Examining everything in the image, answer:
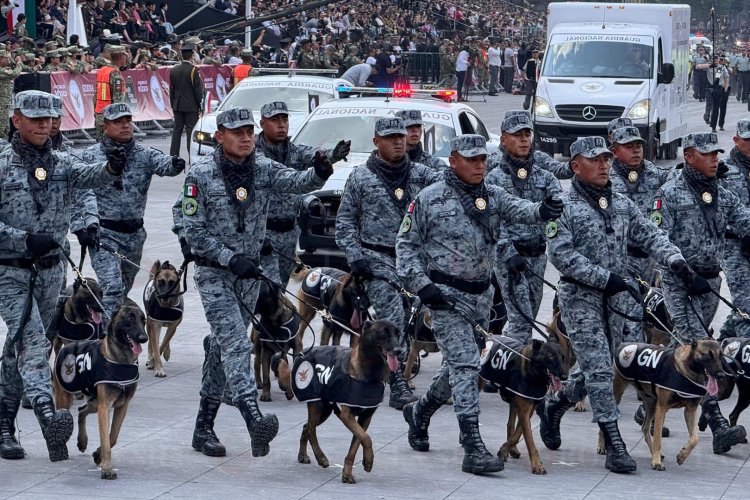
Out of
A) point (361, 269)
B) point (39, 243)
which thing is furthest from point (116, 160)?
point (361, 269)

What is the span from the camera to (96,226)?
32.4ft

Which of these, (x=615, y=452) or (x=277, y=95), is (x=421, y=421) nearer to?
(x=615, y=452)

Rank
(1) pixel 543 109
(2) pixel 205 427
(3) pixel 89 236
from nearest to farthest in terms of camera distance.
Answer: (2) pixel 205 427
(3) pixel 89 236
(1) pixel 543 109

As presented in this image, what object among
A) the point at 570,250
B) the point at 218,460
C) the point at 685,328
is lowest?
the point at 218,460

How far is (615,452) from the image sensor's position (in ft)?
28.5

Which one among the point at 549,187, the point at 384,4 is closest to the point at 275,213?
the point at 549,187

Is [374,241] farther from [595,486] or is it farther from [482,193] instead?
[595,486]

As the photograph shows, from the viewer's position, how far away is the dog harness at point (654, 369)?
29.0 feet

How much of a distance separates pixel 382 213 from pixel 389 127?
24.0 inches

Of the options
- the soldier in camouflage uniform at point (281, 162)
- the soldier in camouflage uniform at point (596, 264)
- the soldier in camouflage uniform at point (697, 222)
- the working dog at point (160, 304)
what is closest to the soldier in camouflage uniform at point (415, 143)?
the soldier in camouflage uniform at point (281, 162)

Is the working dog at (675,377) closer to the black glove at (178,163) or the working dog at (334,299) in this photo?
the working dog at (334,299)

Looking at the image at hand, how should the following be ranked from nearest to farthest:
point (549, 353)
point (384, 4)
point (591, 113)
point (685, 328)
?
point (549, 353)
point (685, 328)
point (591, 113)
point (384, 4)

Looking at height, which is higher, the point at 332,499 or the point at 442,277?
the point at 442,277

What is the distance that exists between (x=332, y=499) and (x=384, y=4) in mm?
48218
